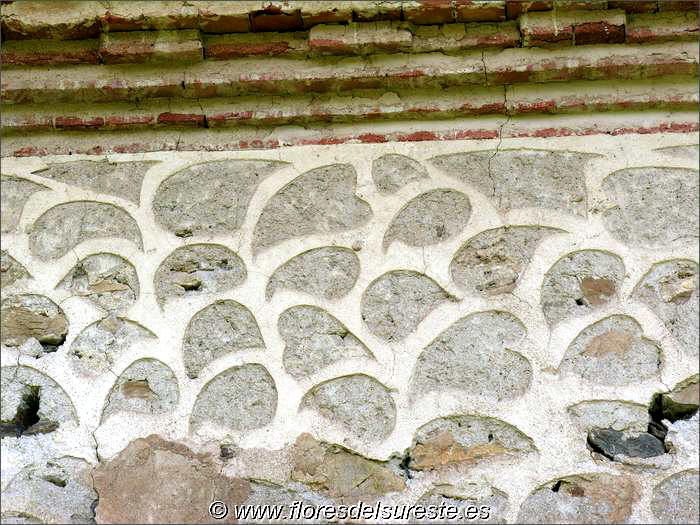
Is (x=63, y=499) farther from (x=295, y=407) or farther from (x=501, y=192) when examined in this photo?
(x=501, y=192)

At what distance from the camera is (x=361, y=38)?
107 inches

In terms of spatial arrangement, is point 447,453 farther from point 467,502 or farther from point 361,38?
point 361,38

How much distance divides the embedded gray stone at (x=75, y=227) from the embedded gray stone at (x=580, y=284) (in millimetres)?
1206

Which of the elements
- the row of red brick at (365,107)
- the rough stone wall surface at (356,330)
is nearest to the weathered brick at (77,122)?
the row of red brick at (365,107)

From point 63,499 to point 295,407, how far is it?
0.66 meters

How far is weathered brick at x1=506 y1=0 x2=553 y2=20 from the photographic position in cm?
270

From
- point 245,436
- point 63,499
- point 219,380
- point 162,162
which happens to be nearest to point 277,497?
point 245,436

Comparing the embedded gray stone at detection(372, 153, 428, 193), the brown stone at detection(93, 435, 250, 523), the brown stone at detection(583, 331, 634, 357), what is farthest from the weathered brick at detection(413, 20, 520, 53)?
the brown stone at detection(93, 435, 250, 523)

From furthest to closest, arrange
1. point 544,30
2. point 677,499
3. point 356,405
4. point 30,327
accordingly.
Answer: point 544,30
point 30,327
point 356,405
point 677,499

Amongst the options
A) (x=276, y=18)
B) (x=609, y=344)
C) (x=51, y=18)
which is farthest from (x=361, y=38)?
(x=609, y=344)

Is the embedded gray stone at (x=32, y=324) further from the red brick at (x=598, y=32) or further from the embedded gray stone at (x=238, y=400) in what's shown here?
the red brick at (x=598, y=32)

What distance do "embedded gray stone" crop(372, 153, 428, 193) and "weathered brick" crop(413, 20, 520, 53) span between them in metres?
0.35

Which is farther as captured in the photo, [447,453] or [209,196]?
[209,196]

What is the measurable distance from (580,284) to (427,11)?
0.93m
